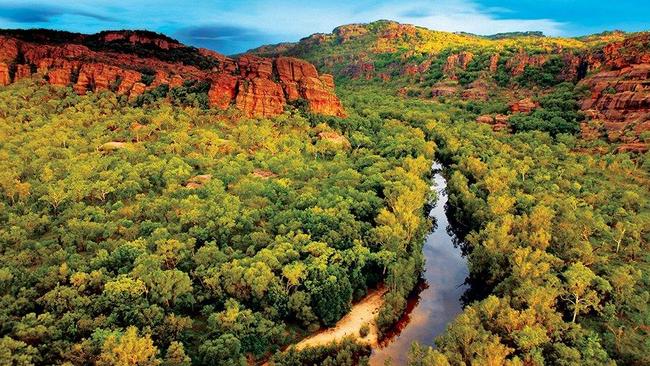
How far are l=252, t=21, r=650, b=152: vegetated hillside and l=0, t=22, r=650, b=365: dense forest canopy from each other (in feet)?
27.8

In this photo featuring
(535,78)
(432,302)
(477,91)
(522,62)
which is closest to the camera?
(432,302)

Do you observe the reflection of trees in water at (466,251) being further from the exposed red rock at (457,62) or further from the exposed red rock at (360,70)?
the exposed red rock at (360,70)

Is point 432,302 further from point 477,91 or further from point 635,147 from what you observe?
point 477,91

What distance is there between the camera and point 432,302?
172 feet

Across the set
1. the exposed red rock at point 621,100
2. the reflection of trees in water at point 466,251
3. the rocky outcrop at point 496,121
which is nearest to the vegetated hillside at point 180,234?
the reflection of trees in water at point 466,251

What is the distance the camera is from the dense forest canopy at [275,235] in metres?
37.6

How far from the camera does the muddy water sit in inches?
1748

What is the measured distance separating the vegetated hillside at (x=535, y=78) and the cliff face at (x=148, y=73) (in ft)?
149

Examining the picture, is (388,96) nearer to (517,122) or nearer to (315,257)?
(517,122)

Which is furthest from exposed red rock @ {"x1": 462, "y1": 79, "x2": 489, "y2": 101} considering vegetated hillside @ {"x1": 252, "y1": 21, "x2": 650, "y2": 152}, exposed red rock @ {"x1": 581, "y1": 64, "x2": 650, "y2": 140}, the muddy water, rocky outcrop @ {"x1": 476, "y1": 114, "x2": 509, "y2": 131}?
the muddy water

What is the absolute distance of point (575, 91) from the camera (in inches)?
4530

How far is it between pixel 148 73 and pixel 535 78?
107 metres

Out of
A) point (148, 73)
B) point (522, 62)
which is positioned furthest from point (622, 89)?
point (148, 73)

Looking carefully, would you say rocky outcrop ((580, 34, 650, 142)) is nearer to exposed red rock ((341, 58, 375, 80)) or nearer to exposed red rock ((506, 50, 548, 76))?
exposed red rock ((506, 50, 548, 76))
